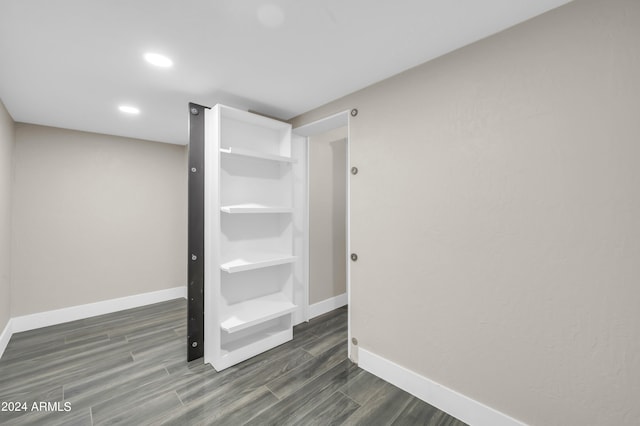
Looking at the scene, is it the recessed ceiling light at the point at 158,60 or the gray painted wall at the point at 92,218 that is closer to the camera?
the recessed ceiling light at the point at 158,60

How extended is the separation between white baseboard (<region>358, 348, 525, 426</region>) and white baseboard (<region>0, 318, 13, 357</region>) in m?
3.46

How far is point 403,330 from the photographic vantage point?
6.50ft

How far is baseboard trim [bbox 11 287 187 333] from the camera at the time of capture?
3.04 metres

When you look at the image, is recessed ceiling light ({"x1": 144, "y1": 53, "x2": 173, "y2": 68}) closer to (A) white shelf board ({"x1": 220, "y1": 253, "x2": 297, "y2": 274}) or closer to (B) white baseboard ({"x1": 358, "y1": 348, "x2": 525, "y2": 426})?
(A) white shelf board ({"x1": 220, "y1": 253, "x2": 297, "y2": 274})

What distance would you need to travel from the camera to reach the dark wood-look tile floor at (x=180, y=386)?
172 centimetres

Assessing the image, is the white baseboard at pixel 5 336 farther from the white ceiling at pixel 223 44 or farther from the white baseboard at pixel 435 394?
the white baseboard at pixel 435 394

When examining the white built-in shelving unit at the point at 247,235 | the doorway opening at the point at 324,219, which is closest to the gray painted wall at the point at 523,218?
the white built-in shelving unit at the point at 247,235

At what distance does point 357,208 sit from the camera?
7.51 ft

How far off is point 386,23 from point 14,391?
144 inches

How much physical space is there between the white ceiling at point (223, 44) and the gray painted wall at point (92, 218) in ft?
3.02

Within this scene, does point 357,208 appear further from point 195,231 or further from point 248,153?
point 195,231

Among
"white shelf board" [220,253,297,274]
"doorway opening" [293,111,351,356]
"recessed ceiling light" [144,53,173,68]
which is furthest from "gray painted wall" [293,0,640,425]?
"recessed ceiling light" [144,53,173,68]

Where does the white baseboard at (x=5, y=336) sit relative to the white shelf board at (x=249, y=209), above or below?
below

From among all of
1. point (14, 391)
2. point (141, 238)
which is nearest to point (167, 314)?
point (141, 238)
